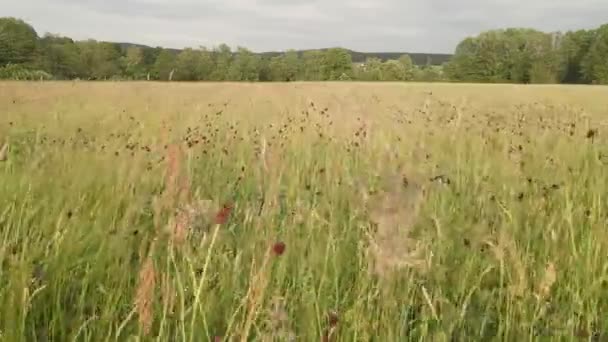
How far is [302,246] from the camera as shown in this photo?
2207 millimetres

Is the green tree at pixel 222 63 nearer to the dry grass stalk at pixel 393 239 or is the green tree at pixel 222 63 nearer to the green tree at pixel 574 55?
→ the green tree at pixel 574 55

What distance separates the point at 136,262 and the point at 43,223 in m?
0.43

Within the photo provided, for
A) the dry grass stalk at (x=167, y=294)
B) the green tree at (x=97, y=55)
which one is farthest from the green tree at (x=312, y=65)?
the dry grass stalk at (x=167, y=294)

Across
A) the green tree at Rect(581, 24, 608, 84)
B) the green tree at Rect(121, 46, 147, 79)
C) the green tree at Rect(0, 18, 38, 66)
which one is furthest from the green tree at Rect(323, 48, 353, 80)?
the green tree at Rect(0, 18, 38, 66)

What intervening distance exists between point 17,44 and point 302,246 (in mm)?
71007

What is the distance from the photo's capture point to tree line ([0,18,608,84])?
78250mm

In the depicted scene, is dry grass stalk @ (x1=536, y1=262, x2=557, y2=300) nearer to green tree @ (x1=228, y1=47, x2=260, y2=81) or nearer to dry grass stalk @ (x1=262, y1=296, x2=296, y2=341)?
dry grass stalk @ (x1=262, y1=296, x2=296, y2=341)

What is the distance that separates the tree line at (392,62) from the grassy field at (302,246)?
70061 millimetres

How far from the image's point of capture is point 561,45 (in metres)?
90.2

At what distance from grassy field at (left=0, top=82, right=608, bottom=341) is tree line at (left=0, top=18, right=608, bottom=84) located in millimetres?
70061

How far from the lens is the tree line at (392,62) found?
3081 inches

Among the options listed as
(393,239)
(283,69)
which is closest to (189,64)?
(283,69)

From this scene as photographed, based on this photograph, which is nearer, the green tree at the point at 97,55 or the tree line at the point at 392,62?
the tree line at the point at 392,62

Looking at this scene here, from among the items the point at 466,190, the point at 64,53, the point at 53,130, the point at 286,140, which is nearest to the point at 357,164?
the point at 466,190
